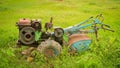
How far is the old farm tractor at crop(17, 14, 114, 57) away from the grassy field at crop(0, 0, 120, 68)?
13.2 inches

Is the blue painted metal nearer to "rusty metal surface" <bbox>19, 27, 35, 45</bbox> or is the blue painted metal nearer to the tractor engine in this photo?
the tractor engine

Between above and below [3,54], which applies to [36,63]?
below

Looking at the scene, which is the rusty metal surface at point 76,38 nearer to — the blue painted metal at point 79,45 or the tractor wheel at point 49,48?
the blue painted metal at point 79,45

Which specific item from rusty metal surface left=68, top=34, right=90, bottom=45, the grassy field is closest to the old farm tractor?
rusty metal surface left=68, top=34, right=90, bottom=45

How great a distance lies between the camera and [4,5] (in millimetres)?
23297

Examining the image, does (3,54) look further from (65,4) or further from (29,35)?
(65,4)

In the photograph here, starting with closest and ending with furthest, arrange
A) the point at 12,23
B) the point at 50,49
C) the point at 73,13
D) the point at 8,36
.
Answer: the point at 50,49
the point at 8,36
the point at 12,23
the point at 73,13

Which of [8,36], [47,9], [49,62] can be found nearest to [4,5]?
[47,9]

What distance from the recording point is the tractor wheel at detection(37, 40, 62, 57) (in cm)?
954

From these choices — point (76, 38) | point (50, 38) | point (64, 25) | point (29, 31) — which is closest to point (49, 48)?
point (50, 38)

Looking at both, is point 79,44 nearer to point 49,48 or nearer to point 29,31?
point 49,48

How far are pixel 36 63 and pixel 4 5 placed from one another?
1513 centimetres

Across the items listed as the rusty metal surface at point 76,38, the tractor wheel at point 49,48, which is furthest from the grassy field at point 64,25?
the rusty metal surface at point 76,38

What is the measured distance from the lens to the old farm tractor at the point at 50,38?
9602 mm
